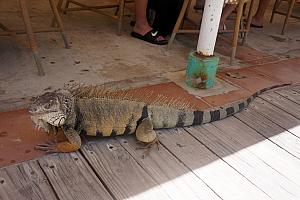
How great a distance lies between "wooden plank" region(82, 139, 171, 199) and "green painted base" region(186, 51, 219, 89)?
3.18 feet

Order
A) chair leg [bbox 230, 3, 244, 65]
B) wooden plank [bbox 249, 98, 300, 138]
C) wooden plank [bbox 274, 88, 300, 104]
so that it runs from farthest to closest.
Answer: chair leg [bbox 230, 3, 244, 65], wooden plank [bbox 274, 88, 300, 104], wooden plank [bbox 249, 98, 300, 138]

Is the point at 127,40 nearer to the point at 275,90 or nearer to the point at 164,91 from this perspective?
the point at 164,91

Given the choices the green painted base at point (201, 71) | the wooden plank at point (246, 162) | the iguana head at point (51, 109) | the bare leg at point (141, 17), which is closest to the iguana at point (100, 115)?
the iguana head at point (51, 109)

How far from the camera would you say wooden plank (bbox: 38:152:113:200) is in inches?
64.4

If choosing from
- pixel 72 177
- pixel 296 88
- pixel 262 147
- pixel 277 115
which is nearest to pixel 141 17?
pixel 296 88

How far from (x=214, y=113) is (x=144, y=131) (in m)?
0.58

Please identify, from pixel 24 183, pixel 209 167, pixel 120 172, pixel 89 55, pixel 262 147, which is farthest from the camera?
pixel 89 55

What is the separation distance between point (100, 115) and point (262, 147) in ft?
3.32

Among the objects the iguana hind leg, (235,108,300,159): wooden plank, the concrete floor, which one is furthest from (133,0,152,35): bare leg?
the iguana hind leg

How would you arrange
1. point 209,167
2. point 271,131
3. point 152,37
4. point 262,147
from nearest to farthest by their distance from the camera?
point 209,167 < point 262,147 < point 271,131 < point 152,37

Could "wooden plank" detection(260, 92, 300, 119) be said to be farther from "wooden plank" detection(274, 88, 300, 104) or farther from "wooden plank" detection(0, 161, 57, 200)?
"wooden plank" detection(0, 161, 57, 200)

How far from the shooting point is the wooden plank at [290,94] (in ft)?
9.27

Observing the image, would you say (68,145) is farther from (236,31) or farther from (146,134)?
(236,31)

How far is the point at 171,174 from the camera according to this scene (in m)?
1.83
